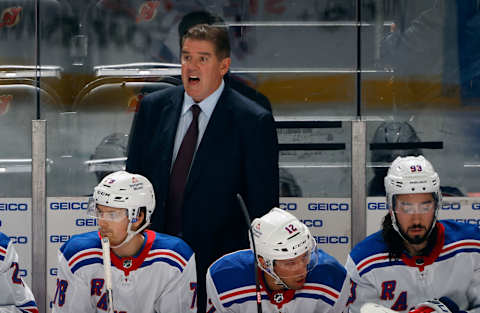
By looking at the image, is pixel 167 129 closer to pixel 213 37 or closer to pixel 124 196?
pixel 213 37

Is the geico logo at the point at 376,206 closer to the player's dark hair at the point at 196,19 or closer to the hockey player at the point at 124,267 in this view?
the player's dark hair at the point at 196,19

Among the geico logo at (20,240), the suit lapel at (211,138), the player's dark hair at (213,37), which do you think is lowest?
the geico logo at (20,240)

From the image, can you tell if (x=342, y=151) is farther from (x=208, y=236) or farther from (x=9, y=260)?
(x=9, y=260)

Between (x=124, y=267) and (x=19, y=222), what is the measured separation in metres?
1.75

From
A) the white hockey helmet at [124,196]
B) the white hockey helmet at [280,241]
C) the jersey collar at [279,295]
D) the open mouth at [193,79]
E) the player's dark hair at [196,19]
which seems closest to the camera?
the white hockey helmet at [280,241]

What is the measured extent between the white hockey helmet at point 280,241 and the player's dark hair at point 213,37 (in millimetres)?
1398

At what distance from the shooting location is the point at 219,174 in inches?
164

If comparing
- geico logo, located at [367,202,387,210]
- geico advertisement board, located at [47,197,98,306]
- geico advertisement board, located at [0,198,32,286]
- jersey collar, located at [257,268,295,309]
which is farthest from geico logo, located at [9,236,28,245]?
jersey collar, located at [257,268,295,309]

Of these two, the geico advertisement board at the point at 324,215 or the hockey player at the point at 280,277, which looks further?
the geico advertisement board at the point at 324,215

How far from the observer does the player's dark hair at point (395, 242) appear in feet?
11.8

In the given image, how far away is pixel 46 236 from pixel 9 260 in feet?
4.98

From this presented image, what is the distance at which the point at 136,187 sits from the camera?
354 centimetres

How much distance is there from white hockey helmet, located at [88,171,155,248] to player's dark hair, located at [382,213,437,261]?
3.13 feet

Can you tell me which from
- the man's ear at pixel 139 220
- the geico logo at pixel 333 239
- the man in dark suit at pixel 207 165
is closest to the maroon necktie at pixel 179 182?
the man in dark suit at pixel 207 165
